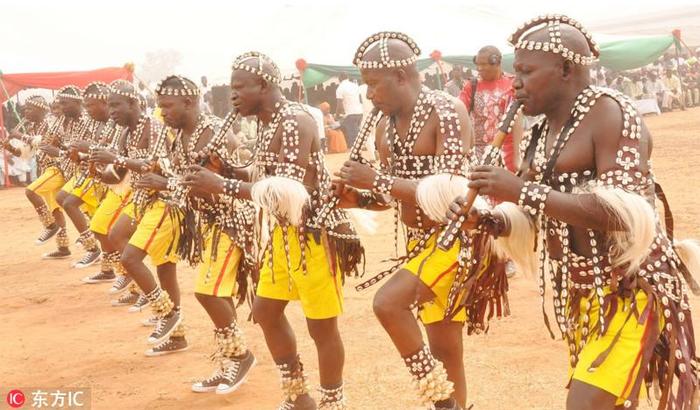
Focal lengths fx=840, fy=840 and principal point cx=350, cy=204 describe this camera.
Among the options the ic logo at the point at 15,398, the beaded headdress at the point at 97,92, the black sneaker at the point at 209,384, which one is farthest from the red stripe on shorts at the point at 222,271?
the beaded headdress at the point at 97,92

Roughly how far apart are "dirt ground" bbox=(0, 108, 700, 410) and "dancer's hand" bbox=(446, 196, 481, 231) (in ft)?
6.54

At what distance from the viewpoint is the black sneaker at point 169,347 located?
6980 mm

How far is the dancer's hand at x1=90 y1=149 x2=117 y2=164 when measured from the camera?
279 inches

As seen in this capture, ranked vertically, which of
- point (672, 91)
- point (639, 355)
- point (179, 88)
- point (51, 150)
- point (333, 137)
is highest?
point (179, 88)

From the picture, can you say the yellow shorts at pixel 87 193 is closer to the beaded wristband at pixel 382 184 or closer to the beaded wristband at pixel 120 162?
the beaded wristband at pixel 120 162

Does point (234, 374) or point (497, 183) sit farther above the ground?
point (497, 183)

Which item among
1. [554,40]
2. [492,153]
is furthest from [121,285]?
[554,40]

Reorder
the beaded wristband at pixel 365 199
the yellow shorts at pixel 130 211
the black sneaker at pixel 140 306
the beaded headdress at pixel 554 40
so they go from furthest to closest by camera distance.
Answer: the black sneaker at pixel 140 306
the yellow shorts at pixel 130 211
the beaded wristband at pixel 365 199
the beaded headdress at pixel 554 40

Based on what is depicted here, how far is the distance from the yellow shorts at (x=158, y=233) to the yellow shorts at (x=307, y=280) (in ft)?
6.13

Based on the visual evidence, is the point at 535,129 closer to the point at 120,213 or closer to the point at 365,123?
the point at 365,123

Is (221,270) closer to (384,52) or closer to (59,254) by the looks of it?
(384,52)

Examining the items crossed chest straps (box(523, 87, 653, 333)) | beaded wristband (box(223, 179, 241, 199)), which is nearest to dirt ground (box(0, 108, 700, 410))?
beaded wristband (box(223, 179, 241, 199))

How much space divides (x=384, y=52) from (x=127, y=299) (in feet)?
17.8

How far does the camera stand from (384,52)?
4.48 metres
